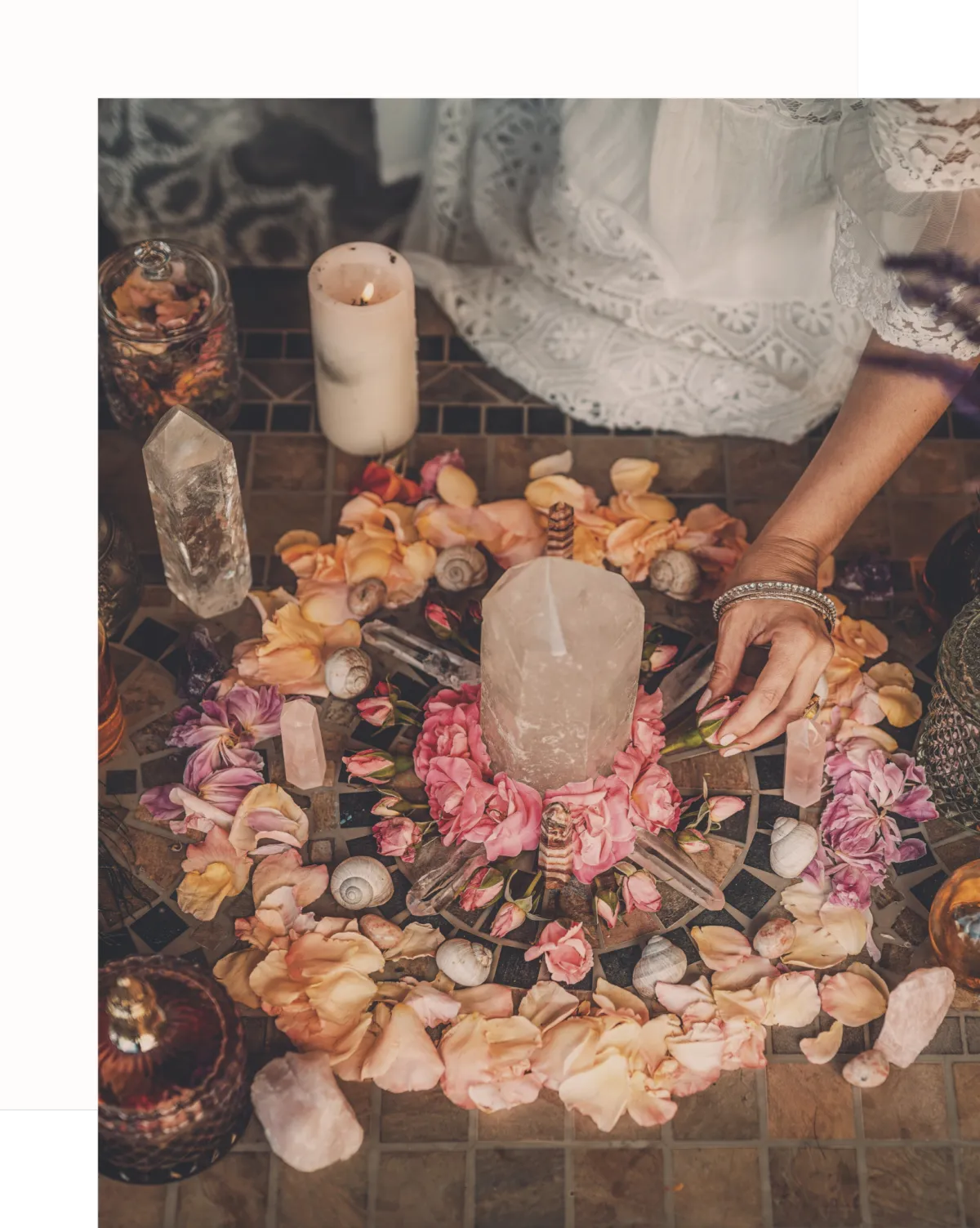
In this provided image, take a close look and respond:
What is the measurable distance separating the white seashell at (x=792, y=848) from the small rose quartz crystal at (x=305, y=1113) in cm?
24

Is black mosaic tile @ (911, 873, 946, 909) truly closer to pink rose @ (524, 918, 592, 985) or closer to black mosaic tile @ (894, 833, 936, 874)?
black mosaic tile @ (894, 833, 936, 874)

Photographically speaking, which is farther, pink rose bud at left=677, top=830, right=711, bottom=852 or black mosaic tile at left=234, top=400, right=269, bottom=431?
black mosaic tile at left=234, top=400, right=269, bottom=431

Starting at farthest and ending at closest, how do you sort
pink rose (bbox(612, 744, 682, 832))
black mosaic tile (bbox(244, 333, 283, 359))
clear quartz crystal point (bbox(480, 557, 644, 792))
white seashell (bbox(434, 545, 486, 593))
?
black mosaic tile (bbox(244, 333, 283, 359)), white seashell (bbox(434, 545, 486, 593)), pink rose (bbox(612, 744, 682, 832)), clear quartz crystal point (bbox(480, 557, 644, 792))

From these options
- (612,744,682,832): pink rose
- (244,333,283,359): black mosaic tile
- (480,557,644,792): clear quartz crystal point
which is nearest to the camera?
(480,557,644,792): clear quartz crystal point

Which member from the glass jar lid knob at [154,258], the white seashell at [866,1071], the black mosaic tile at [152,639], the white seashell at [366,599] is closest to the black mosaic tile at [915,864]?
the white seashell at [866,1071]

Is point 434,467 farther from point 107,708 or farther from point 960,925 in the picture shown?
point 960,925

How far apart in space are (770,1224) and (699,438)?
473 mm

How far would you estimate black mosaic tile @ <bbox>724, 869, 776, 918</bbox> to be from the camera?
688 millimetres

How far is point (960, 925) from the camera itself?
667 mm

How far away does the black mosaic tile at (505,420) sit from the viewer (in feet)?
2.92

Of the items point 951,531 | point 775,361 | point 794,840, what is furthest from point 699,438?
point 794,840

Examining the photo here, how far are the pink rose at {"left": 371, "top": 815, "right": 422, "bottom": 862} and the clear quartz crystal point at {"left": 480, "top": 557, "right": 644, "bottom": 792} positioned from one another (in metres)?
0.08

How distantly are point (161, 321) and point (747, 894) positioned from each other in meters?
0.47

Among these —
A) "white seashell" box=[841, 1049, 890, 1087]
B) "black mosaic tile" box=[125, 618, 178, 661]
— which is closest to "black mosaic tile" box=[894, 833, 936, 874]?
"white seashell" box=[841, 1049, 890, 1087]
